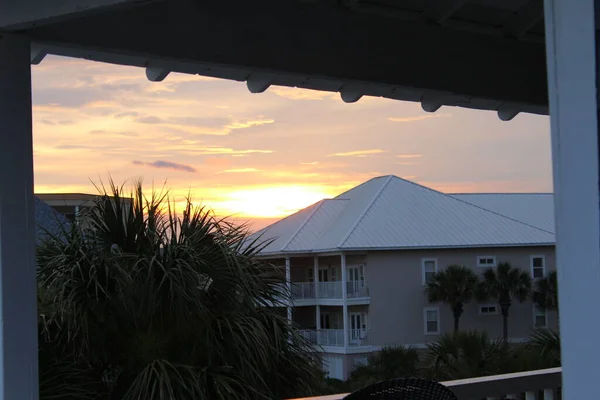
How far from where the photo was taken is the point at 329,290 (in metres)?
26.4

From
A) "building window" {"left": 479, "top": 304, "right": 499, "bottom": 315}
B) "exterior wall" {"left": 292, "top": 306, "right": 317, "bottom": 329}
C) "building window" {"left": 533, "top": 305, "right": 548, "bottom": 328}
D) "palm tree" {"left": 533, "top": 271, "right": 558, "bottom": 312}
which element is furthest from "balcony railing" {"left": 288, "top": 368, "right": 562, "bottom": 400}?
"building window" {"left": 533, "top": 305, "right": 548, "bottom": 328}

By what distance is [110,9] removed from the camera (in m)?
1.90

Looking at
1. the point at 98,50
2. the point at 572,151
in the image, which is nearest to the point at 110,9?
the point at 98,50

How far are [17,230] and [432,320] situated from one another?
84.5 feet

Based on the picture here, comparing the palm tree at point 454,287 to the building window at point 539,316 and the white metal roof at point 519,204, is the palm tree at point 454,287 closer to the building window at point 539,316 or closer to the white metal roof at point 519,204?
the building window at point 539,316

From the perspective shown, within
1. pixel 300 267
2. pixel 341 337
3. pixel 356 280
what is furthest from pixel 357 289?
pixel 300 267

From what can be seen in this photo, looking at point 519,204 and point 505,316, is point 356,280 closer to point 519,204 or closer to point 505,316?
point 505,316

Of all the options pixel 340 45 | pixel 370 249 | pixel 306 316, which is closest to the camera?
pixel 340 45

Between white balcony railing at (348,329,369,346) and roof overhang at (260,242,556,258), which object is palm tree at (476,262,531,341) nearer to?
roof overhang at (260,242,556,258)

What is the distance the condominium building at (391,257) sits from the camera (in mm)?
25859

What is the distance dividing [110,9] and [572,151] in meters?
1.30

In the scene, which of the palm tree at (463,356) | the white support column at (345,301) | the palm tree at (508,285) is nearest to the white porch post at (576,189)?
the palm tree at (463,356)

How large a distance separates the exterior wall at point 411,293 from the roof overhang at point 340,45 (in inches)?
891

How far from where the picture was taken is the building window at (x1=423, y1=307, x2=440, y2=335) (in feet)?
Result: 88.1
